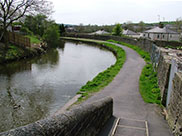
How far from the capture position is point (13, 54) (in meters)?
25.7

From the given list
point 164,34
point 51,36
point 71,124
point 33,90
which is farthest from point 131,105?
point 164,34

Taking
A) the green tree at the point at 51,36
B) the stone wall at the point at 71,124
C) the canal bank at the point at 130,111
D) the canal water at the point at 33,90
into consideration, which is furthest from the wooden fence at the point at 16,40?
the stone wall at the point at 71,124

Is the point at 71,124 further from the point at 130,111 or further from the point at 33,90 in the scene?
the point at 33,90

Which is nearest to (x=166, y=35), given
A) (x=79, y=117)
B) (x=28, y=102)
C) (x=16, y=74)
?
(x=16, y=74)

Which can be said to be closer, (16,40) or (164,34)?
(16,40)

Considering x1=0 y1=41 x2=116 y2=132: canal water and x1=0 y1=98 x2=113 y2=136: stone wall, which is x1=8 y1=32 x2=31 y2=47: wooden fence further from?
x1=0 y1=98 x2=113 y2=136: stone wall

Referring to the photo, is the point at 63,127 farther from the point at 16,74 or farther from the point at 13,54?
the point at 13,54

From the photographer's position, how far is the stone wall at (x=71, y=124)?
9.25 feet

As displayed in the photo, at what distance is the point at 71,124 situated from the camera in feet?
12.8

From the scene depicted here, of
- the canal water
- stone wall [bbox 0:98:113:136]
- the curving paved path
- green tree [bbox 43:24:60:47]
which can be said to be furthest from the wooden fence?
stone wall [bbox 0:98:113:136]

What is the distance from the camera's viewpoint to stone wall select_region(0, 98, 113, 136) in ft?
9.25

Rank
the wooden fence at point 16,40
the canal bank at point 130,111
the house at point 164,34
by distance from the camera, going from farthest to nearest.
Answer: the house at point 164,34 → the wooden fence at point 16,40 → the canal bank at point 130,111

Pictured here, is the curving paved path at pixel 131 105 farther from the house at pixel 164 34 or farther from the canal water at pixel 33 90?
the house at pixel 164 34

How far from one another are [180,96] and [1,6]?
81.9ft
